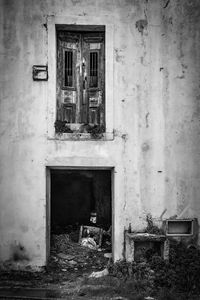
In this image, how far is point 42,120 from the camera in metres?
8.92

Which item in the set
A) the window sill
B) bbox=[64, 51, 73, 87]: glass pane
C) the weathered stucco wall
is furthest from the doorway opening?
bbox=[64, 51, 73, 87]: glass pane

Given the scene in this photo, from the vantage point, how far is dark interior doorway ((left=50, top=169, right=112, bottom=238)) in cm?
1220

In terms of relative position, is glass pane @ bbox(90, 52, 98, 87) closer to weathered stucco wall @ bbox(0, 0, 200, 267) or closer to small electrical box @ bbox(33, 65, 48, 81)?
weathered stucco wall @ bbox(0, 0, 200, 267)

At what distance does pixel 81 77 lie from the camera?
9469 mm

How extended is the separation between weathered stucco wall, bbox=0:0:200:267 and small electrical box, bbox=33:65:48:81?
11 centimetres

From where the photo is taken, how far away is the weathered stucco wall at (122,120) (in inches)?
349

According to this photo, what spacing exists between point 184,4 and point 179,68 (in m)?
1.46

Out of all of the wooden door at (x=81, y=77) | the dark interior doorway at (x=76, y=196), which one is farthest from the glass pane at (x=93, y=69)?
the dark interior doorway at (x=76, y=196)

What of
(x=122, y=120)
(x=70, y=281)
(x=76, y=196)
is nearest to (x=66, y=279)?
(x=70, y=281)

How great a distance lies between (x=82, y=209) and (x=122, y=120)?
448 cm

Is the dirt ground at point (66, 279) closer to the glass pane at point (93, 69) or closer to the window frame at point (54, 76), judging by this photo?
the window frame at point (54, 76)

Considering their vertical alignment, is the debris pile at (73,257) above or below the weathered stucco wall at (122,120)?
below

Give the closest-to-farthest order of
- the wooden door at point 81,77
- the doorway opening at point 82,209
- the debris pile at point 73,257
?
the debris pile at point 73,257, the wooden door at point 81,77, the doorway opening at point 82,209

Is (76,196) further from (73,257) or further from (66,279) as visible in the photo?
(66,279)
